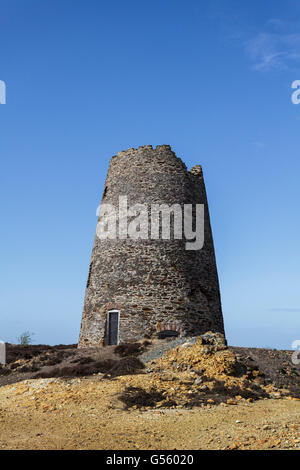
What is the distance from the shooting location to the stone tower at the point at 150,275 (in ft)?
80.4

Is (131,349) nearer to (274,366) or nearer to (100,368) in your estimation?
(100,368)

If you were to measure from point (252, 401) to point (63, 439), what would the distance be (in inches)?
265

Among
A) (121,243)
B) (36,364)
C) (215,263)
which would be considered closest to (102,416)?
(36,364)

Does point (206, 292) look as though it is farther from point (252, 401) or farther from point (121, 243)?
point (252, 401)

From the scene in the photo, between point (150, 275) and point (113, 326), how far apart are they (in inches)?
150

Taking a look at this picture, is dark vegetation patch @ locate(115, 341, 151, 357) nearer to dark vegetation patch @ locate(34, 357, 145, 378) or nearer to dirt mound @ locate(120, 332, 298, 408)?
dark vegetation patch @ locate(34, 357, 145, 378)

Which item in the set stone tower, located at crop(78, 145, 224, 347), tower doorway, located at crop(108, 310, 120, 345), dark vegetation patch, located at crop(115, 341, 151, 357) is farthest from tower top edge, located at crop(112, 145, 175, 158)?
dark vegetation patch, located at crop(115, 341, 151, 357)

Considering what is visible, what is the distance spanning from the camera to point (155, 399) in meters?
14.1

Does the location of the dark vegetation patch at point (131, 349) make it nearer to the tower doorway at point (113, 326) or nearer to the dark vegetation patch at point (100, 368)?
the dark vegetation patch at point (100, 368)

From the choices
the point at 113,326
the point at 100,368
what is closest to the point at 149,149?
the point at 113,326

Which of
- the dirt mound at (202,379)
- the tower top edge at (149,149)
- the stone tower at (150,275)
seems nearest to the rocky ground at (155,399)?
the dirt mound at (202,379)

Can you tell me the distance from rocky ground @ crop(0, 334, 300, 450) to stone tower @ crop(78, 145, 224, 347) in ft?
8.02

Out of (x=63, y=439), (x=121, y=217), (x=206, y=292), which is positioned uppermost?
(x=121, y=217)

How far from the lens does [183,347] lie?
19109mm
